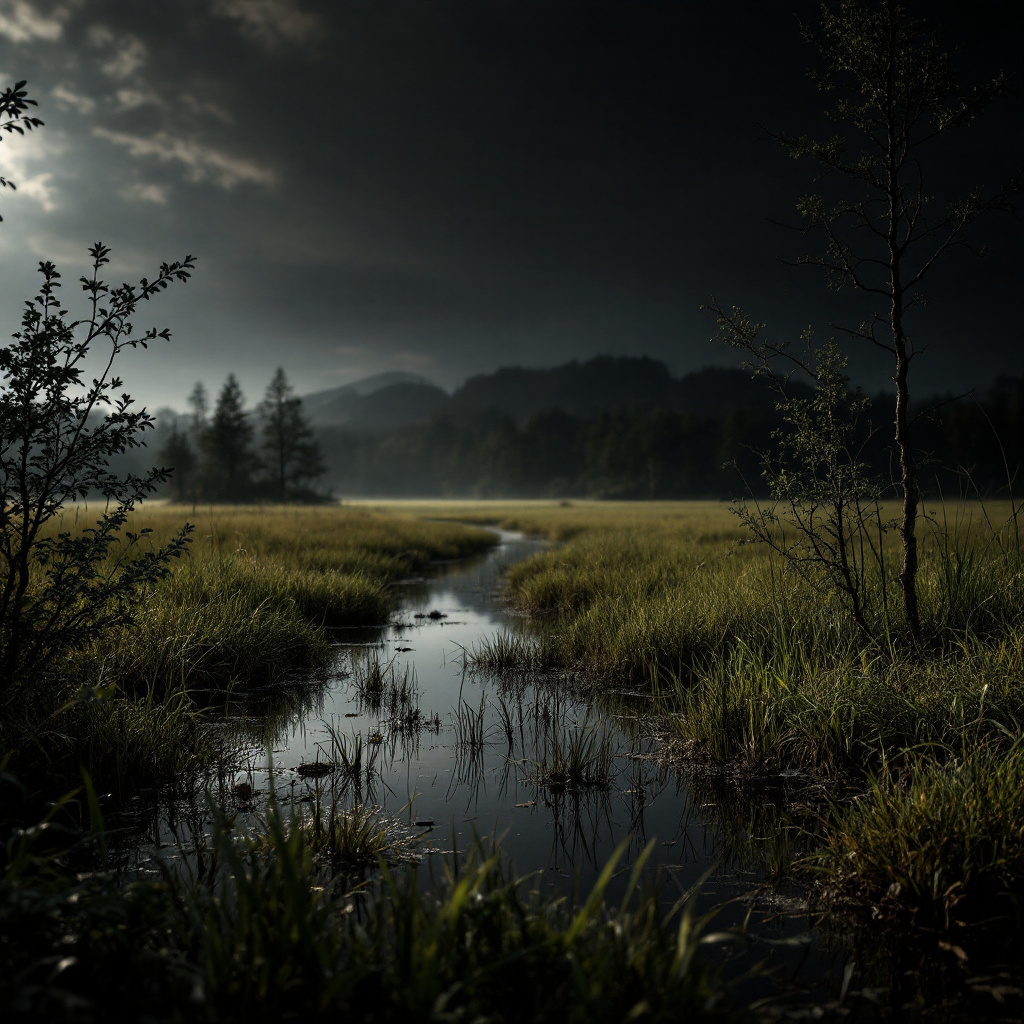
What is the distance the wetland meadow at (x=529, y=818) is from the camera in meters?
2.07

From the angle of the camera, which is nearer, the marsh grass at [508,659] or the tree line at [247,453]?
the marsh grass at [508,659]

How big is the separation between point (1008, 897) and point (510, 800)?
2.56m

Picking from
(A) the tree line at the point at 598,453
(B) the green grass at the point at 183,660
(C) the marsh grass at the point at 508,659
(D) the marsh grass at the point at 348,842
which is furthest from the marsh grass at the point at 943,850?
(A) the tree line at the point at 598,453

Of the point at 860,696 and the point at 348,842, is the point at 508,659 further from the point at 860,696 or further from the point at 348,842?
the point at 348,842

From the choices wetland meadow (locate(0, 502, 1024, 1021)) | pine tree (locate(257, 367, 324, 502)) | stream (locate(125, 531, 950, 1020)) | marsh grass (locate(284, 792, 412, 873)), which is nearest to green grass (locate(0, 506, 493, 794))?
wetland meadow (locate(0, 502, 1024, 1021))

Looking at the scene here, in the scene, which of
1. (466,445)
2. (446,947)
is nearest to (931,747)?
(446,947)

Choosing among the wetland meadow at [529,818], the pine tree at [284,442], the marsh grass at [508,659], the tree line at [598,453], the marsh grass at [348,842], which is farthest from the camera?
the tree line at [598,453]

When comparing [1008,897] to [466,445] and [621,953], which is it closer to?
[621,953]

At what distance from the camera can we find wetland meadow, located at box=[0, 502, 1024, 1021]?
2066mm

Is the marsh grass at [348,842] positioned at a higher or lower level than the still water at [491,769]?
higher

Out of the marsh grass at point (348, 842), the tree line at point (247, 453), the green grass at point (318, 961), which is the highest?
the tree line at point (247, 453)

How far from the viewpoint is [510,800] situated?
13.9 feet

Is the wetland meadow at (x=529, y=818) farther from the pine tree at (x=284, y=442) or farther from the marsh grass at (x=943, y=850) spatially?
the pine tree at (x=284, y=442)

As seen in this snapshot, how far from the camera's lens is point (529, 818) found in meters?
3.94
